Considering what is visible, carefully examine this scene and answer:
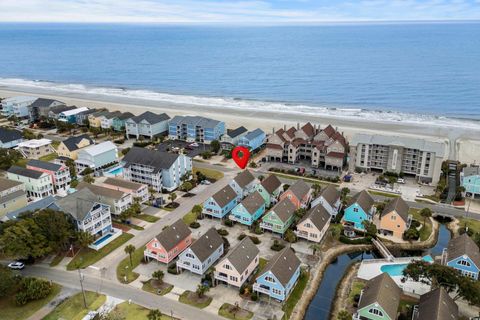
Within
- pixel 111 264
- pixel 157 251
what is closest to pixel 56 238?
pixel 111 264

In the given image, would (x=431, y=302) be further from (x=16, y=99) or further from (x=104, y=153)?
(x=16, y=99)

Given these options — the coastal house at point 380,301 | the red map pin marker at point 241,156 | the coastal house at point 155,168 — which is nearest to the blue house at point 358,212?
the coastal house at point 380,301

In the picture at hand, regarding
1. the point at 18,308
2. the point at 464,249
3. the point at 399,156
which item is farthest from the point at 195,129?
the point at 464,249

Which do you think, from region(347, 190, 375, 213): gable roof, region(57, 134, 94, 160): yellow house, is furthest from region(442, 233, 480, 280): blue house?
region(57, 134, 94, 160): yellow house

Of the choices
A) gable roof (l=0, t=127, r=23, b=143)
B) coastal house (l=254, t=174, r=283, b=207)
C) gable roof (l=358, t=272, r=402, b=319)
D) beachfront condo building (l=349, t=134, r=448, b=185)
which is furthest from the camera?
gable roof (l=0, t=127, r=23, b=143)

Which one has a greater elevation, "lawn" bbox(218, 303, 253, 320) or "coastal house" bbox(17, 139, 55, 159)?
"coastal house" bbox(17, 139, 55, 159)

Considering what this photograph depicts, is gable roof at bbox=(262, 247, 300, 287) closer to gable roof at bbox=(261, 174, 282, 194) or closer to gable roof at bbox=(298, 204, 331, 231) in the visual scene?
gable roof at bbox=(298, 204, 331, 231)
